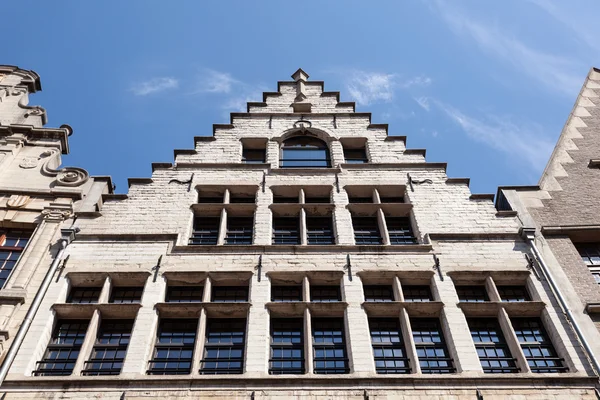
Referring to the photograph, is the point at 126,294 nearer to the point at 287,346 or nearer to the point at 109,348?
the point at 109,348

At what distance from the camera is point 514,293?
42.0 feet

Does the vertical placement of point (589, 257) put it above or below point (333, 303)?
above

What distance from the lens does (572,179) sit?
1608 centimetres

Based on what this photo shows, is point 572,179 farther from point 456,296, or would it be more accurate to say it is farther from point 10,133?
point 10,133

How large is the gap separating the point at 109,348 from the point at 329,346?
13.8 feet

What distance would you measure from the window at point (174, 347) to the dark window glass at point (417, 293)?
177 inches

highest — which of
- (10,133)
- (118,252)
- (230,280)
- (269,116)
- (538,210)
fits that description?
(269,116)

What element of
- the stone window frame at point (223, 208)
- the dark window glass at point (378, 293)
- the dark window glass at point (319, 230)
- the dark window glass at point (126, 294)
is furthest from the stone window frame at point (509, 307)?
the dark window glass at point (126, 294)

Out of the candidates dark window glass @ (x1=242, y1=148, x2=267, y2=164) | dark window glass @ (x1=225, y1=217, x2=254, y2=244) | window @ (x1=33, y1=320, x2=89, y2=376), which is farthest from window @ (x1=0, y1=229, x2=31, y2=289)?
dark window glass @ (x1=242, y1=148, x2=267, y2=164)

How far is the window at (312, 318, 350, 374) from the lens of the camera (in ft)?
35.8

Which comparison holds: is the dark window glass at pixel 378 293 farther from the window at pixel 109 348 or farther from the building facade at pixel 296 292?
the window at pixel 109 348

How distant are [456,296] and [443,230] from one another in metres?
2.43

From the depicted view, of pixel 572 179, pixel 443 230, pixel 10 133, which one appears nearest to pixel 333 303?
pixel 443 230

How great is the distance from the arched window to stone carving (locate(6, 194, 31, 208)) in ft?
22.7
